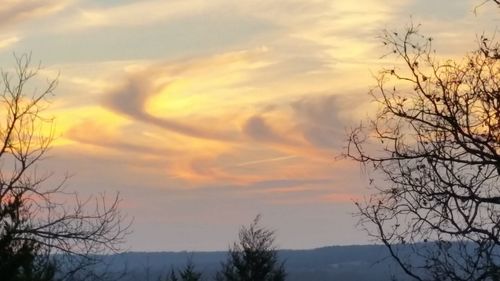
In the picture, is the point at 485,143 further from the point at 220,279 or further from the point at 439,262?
the point at 220,279

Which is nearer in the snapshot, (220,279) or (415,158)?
(415,158)

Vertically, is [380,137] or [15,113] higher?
Answer: [15,113]

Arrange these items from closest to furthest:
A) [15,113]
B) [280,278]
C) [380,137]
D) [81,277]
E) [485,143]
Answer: [485,143] < [380,137] < [15,113] < [81,277] < [280,278]

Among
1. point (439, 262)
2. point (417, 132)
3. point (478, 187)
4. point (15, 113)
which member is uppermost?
point (15, 113)

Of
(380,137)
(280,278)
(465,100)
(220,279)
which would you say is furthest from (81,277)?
(220,279)

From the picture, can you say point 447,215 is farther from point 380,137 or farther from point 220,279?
point 220,279

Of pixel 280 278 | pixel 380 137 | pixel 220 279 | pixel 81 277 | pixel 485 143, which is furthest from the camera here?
pixel 220 279

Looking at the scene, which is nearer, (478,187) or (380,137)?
(478,187)

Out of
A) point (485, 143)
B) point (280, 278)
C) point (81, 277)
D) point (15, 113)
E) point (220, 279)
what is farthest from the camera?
point (220, 279)

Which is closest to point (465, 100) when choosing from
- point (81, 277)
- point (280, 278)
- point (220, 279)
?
point (81, 277)

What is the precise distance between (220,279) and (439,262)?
3416cm

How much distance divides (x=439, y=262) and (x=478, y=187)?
1.10m

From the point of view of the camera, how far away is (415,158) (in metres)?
12.3

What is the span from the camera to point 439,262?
12102mm
